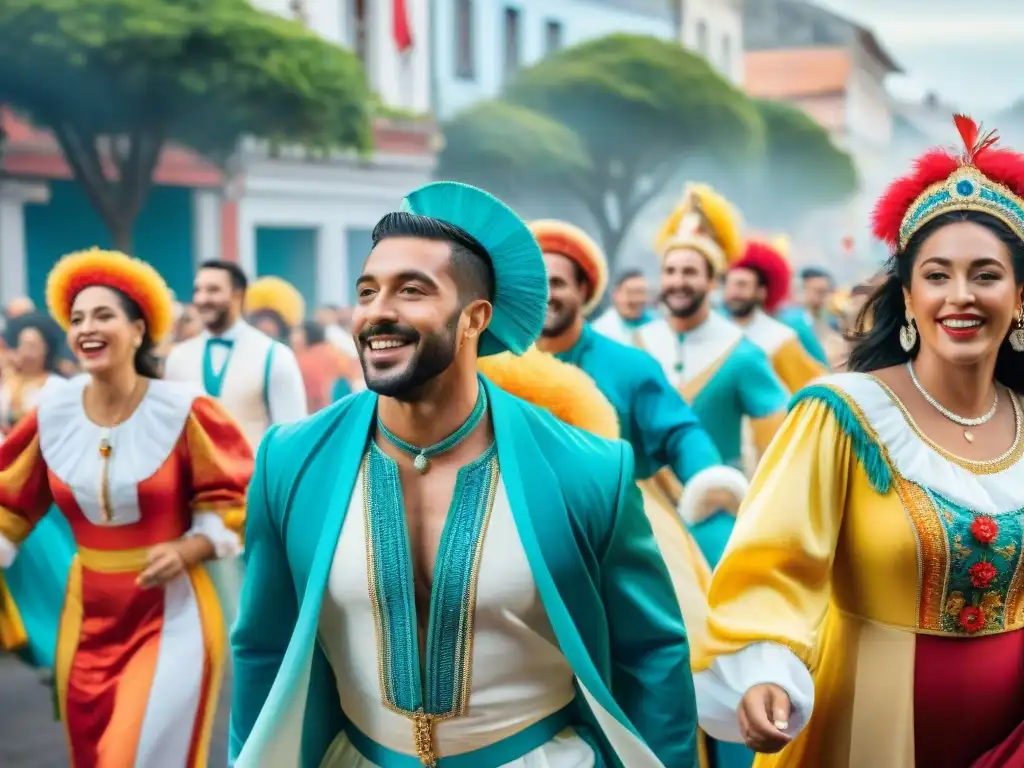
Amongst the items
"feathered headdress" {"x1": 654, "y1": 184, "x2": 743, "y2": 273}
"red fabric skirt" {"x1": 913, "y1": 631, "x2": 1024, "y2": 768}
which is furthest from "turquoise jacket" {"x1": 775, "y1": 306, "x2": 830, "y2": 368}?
"red fabric skirt" {"x1": 913, "y1": 631, "x2": 1024, "y2": 768}

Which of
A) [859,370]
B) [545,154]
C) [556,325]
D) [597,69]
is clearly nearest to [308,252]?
[545,154]

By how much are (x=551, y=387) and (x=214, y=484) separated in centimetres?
194

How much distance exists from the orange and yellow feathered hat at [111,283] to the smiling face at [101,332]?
2.1 inches

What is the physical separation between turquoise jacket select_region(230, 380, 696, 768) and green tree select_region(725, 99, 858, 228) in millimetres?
28356

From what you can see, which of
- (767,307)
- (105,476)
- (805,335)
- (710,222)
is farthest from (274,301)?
(105,476)

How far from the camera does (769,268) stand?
361 inches

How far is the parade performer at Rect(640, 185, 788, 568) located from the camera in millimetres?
6734

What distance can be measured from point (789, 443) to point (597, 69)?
25562 mm

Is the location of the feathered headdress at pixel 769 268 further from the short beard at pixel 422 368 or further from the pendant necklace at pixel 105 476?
the short beard at pixel 422 368

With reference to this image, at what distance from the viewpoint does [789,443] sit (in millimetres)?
3049

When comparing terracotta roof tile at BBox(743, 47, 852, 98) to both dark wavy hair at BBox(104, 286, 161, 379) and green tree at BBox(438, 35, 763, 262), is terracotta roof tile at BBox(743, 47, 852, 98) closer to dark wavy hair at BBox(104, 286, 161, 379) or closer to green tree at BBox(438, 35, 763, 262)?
green tree at BBox(438, 35, 763, 262)

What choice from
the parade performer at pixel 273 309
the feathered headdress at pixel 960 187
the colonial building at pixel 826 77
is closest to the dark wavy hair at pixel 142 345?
the feathered headdress at pixel 960 187

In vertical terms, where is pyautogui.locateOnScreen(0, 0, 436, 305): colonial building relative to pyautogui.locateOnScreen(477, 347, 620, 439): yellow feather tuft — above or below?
above

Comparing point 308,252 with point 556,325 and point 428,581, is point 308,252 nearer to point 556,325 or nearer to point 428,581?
point 556,325
